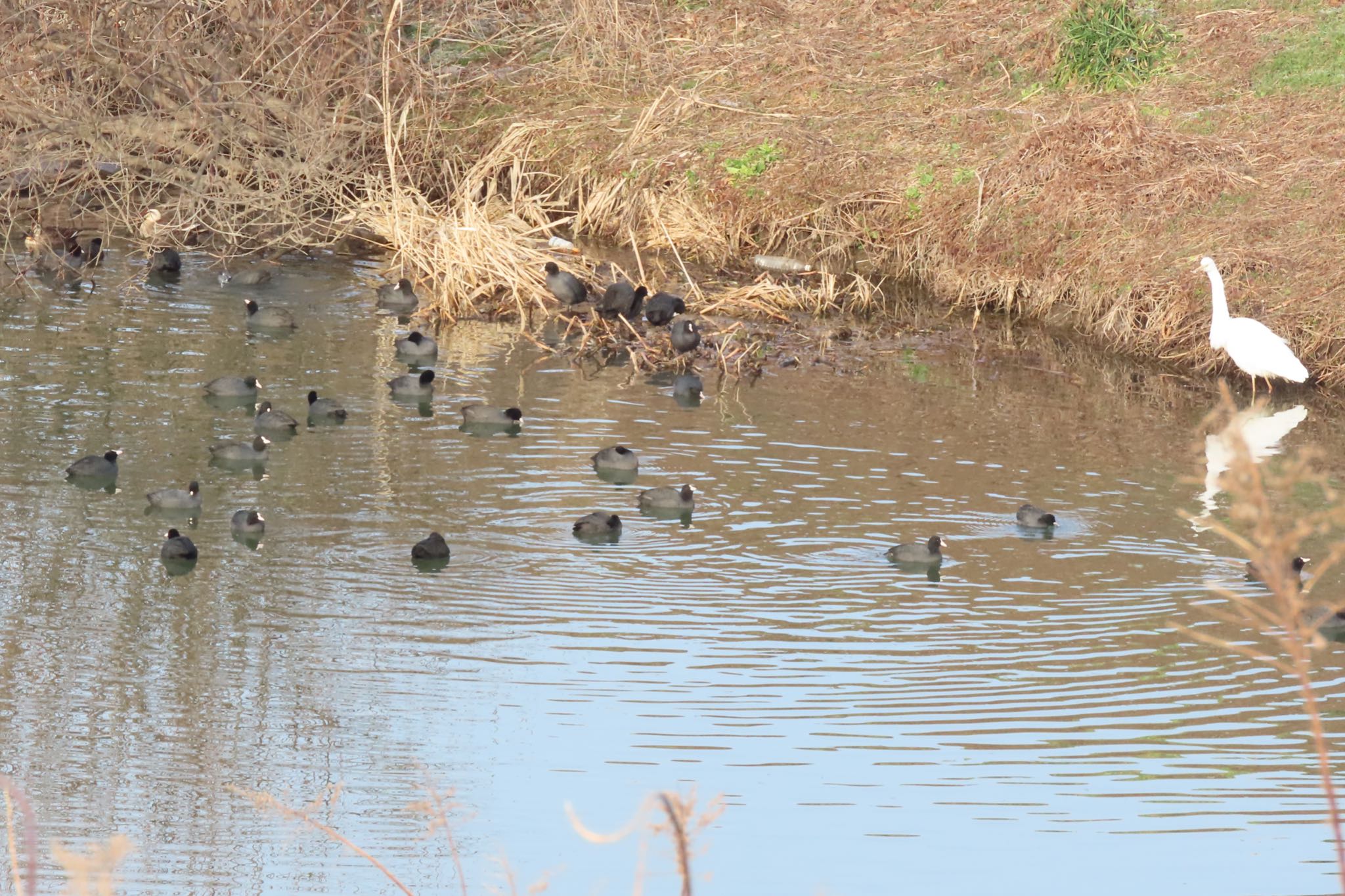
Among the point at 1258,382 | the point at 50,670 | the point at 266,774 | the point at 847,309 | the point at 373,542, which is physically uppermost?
the point at 847,309

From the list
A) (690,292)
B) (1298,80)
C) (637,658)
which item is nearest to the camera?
(637,658)

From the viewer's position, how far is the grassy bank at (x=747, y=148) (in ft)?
58.5

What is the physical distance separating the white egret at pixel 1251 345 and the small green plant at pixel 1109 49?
21.4ft

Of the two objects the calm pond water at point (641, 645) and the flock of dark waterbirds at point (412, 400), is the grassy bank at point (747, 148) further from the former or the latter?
the calm pond water at point (641, 645)

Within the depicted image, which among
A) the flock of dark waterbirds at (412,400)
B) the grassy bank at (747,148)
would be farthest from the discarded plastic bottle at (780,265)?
the flock of dark waterbirds at (412,400)

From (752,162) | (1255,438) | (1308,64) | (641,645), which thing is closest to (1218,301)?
(1255,438)

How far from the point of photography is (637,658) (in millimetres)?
9414

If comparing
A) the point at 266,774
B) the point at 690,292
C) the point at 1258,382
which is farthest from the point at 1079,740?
the point at 690,292

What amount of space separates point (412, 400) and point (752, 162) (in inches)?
294

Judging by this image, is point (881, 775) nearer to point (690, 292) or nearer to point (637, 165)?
point (690, 292)

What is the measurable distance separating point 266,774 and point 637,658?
7.42 feet

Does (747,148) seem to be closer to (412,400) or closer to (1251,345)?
(1251,345)

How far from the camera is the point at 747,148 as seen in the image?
68.5ft

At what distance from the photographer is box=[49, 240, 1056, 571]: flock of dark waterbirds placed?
10961 mm
